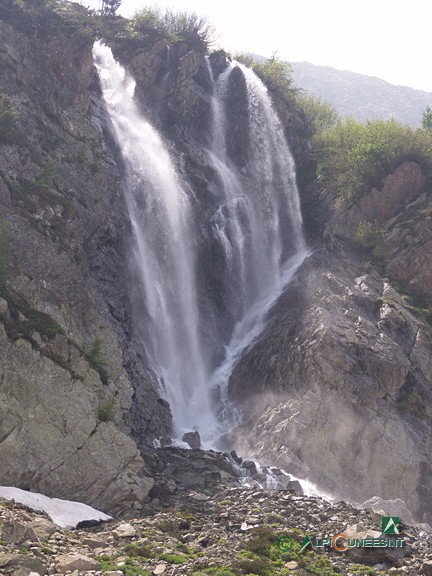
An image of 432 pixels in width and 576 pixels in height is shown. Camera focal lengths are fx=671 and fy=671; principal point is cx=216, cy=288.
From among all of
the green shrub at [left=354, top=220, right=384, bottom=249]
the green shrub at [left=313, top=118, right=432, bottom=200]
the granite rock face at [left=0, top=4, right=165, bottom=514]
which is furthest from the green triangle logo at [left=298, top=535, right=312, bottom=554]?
the green shrub at [left=313, top=118, right=432, bottom=200]

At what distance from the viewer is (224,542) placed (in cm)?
2473

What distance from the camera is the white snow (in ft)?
86.1

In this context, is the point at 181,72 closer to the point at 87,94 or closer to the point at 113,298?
the point at 87,94

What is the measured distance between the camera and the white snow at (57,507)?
1033 inches

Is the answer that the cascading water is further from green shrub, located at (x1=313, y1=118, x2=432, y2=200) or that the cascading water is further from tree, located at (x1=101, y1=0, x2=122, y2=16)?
tree, located at (x1=101, y1=0, x2=122, y2=16)

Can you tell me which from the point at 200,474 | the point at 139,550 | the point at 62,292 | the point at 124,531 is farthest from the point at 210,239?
the point at 139,550

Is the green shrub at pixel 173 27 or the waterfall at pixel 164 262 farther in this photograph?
the green shrub at pixel 173 27

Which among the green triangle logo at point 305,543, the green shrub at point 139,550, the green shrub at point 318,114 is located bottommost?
the green shrub at point 139,550

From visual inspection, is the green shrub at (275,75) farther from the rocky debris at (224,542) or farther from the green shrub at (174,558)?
the green shrub at (174,558)

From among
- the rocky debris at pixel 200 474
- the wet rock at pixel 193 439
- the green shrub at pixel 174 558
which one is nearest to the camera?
the green shrub at pixel 174 558

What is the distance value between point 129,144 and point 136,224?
8.77 metres
